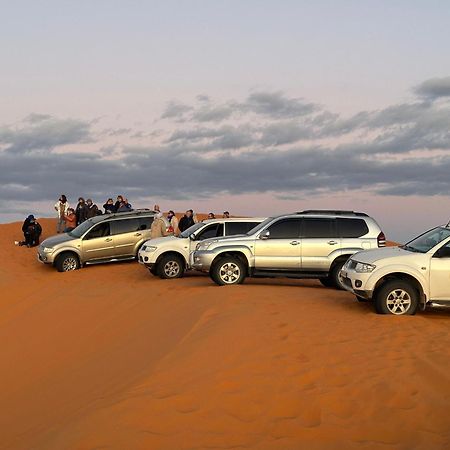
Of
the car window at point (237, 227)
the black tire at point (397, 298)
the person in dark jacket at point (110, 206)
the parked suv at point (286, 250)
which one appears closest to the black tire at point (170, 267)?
the car window at point (237, 227)

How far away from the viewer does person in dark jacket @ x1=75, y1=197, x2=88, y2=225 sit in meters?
31.0

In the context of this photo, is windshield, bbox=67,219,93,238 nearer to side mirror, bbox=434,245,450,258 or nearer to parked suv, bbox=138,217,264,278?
parked suv, bbox=138,217,264,278

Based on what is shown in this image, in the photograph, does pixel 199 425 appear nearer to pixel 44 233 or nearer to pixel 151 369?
pixel 151 369

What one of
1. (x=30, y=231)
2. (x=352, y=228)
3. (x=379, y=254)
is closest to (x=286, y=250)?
(x=352, y=228)

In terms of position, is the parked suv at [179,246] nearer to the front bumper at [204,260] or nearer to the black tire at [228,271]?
the front bumper at [204,260]

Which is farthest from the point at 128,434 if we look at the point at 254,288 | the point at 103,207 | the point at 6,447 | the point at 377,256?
the point at 103,207

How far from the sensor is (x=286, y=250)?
17953 mm

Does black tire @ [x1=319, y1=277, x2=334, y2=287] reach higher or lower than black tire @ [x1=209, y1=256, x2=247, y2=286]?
lower

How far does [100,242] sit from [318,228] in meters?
9.77

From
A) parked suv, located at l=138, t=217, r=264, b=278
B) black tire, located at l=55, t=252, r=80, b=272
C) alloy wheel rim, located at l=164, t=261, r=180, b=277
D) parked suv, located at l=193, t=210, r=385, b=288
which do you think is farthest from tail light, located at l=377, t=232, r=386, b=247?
black tire, located at l=55, t=252, r=80, b=272

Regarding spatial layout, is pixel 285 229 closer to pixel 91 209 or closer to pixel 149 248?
pixel 149 248

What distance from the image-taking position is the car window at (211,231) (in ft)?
68.1

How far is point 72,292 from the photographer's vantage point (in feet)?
66.5

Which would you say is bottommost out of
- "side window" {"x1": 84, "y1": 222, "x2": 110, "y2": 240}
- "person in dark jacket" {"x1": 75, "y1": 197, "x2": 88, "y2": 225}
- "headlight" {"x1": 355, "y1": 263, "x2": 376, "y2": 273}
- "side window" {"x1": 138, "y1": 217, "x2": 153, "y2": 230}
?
"headlight" {"x1": 355, "y1": 263, "x2": 376, "y2": 273}
